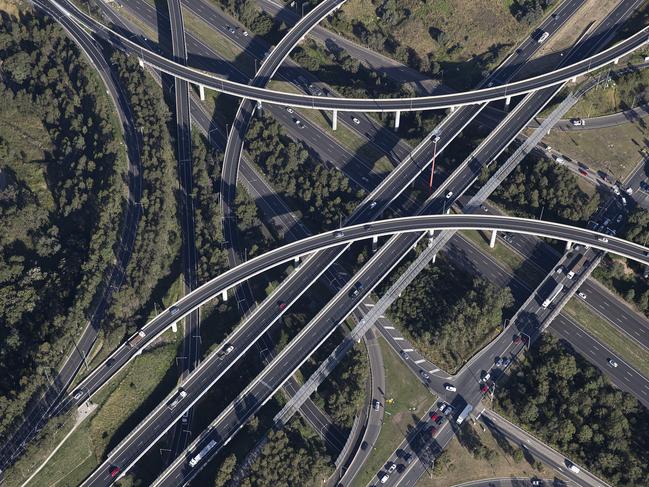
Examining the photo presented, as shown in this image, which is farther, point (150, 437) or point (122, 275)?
point (122, 275)

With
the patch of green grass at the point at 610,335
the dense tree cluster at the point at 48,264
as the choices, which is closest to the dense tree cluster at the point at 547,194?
the patch of green grass at the point at 610,335

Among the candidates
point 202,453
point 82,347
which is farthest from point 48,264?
point 202,453

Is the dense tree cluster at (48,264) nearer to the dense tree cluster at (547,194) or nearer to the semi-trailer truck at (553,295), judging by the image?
the dense tree cluster at (547,194)

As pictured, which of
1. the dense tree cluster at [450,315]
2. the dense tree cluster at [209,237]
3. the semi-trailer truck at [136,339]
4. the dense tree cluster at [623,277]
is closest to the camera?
the semi-trailer truck at [136,339]

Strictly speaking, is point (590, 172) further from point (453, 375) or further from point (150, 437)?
point (150, 437)

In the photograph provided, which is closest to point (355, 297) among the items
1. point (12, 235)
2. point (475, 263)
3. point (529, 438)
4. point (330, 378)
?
point (330, 378)

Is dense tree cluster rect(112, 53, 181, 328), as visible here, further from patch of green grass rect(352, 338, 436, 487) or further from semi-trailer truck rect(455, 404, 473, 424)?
semi-trailer truck rect(455, 404, 473, 424)

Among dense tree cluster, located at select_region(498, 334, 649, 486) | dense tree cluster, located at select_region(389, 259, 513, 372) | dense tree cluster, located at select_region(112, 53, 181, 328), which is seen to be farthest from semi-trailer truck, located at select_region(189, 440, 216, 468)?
dense tree cluster, located at select_region(498, 334, 649, 486)
